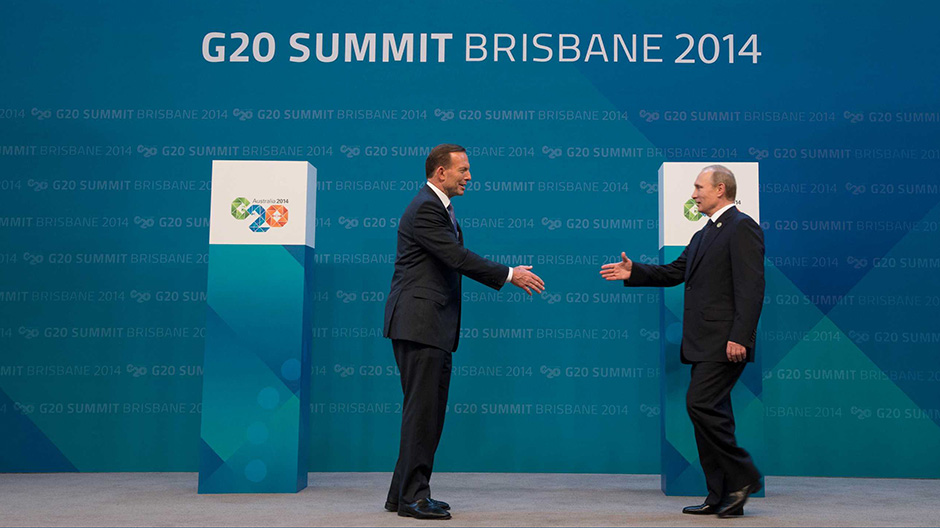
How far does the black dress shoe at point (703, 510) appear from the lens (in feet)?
11.8

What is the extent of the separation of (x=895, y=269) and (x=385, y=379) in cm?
325

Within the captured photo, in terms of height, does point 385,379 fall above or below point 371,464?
above

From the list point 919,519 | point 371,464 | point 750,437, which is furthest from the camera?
point 371,464

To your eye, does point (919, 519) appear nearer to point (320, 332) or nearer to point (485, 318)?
point (485, 318)

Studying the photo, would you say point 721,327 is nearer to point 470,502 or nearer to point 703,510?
point 703,510

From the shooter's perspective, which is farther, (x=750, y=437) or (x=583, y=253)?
(x=583, y=253)

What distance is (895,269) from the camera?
5.12 metres

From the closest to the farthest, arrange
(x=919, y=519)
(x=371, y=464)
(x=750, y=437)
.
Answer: (x=919, y=519) → (x=750, y=437) → (x=371, y=464)

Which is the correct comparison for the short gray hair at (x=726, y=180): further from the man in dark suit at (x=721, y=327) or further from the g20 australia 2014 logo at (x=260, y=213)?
the g20 australia 2014 logo at (x=260, y=213)

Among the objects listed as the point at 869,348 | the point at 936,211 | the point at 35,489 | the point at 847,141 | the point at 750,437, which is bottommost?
the point at 35,489

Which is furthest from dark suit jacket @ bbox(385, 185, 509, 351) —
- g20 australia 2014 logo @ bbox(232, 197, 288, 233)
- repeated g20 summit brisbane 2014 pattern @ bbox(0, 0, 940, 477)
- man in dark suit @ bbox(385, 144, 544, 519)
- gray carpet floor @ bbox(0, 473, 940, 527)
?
repeated g20 summit brisbane 2014 pattern @ bbox(0, 0, 940, 477)

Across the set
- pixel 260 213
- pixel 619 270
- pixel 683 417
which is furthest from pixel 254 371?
pixel 683 417

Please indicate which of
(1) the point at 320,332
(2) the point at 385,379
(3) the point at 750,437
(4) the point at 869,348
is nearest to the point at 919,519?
(3) the point at 750,437

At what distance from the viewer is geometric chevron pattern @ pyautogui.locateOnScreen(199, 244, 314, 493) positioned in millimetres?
4070
